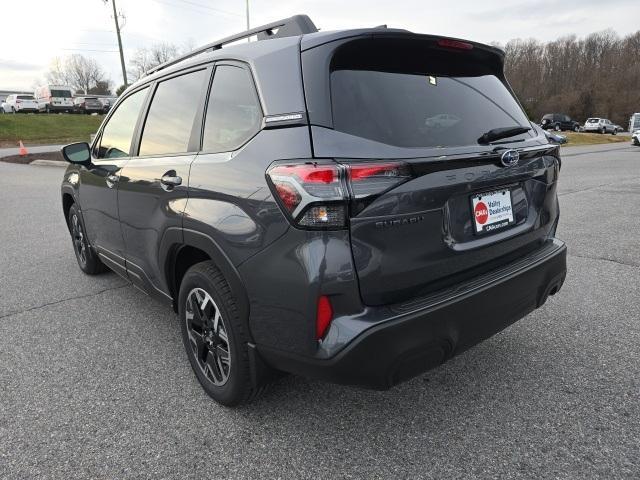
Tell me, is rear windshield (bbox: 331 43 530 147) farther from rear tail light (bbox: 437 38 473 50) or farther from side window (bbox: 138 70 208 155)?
side window (bbox: 138 70 208 155)

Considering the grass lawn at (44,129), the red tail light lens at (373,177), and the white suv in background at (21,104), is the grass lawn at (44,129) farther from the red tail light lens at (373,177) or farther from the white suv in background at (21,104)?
the red tail light lens at (373,177)

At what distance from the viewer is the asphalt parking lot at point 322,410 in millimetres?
2023

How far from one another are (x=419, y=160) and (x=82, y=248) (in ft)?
12.5

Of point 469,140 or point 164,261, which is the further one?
point 164,261

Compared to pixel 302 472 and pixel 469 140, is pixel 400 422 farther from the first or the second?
pixel 469 140

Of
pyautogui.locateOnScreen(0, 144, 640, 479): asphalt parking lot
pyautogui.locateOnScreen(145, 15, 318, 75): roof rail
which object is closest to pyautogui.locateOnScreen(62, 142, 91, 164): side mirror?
pyautogui.locateOnScreen(0, 144, 640, 479): asphalt parking lot

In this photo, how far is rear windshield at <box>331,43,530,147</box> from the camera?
1.90m

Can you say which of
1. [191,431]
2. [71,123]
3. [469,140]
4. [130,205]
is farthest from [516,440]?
[71,123]

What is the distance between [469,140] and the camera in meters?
2.14

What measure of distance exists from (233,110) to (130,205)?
117cm

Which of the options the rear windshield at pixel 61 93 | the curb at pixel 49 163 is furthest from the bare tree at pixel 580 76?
the curb at pixel 49 163

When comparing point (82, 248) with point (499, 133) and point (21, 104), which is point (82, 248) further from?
point (21, 104)

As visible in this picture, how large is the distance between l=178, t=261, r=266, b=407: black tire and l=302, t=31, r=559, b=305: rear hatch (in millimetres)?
711

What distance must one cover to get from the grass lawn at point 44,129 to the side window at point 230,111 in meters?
28.9
